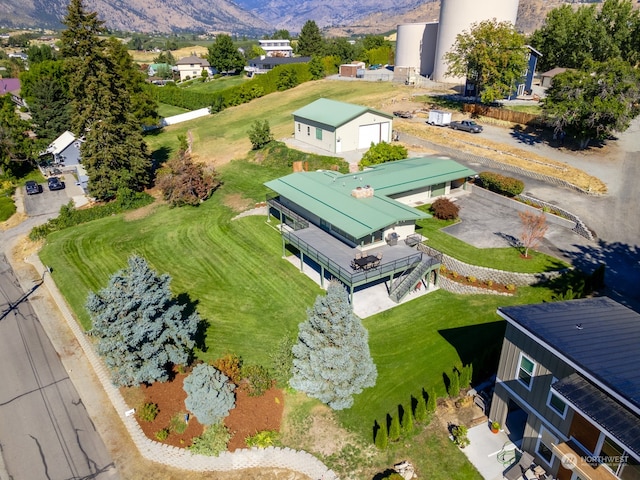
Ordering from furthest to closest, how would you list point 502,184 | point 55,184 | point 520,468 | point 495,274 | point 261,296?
point 55,184 → point 502,184 → point 261,296 → point 495,274 → point 520,468

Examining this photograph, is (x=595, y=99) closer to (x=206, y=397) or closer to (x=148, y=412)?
(x=206, y=397)

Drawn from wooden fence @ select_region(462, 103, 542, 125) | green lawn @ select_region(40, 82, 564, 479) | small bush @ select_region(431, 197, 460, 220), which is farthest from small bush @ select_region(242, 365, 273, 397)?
wooden fence @ select_region(462, 103, 542, 125)

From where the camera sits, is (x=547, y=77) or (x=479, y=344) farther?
(x=547, y=77)

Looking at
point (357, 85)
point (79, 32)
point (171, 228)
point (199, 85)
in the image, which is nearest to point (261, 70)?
point (199, 85)

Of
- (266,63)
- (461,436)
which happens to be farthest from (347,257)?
(266,63)

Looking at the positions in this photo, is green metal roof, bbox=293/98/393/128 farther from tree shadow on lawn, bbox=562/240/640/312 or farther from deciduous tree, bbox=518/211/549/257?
tree shadow on lawn, bbox=562/240/640/312

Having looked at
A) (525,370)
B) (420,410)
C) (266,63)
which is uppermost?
(266,63)
